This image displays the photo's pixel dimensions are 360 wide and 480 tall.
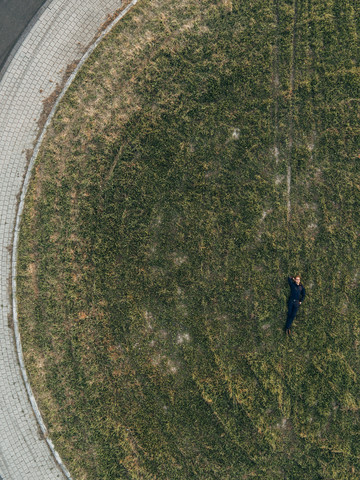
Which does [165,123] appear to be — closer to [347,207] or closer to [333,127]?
[333,127]

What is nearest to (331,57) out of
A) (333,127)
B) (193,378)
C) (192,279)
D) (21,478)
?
(333,127)

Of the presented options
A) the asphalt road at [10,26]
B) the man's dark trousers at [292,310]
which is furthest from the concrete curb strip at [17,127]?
the man's dark trousers at [292,310]

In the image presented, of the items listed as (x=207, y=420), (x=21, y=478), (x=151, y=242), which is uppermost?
(x=151, y=242)

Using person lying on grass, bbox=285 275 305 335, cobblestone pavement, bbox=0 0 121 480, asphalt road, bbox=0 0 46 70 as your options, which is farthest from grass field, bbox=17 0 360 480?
asphalt road, bbox=0 0 46 70

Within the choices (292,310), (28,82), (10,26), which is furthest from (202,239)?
(10,26)

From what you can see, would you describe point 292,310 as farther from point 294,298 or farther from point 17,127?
point 17,127

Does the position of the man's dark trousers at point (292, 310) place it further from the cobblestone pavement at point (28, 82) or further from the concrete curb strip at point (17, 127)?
the cobblestone pavement at point (28, 82)
